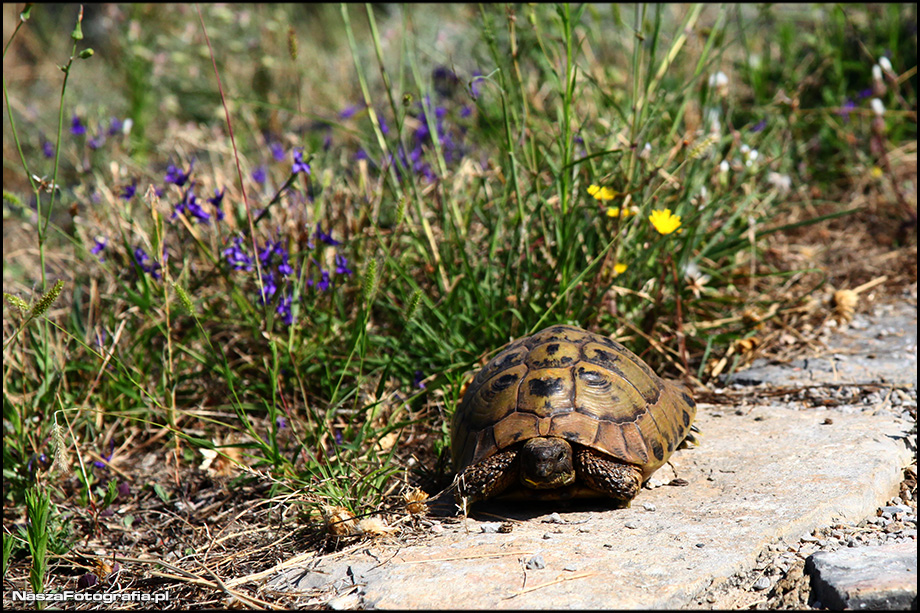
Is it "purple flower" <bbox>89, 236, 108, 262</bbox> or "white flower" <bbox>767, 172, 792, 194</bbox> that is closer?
"purple flower" <bbox>89, 236, 108, 262</bbox>

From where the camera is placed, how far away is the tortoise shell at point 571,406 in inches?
93.3

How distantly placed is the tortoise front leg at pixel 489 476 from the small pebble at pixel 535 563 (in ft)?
1.10

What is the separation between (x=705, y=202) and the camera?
3.81m

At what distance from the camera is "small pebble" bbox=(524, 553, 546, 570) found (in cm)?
203

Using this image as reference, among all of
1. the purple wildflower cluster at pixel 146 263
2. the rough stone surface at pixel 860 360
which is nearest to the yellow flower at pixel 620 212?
the rough stone surface at pixel 860 360

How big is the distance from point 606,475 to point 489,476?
1.21 ft

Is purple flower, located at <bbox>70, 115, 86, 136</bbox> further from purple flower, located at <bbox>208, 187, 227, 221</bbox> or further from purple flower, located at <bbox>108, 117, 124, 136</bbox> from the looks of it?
purple flower, located at <bbox>208, 187, 227, 221</bbox>

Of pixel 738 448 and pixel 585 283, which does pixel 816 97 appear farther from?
pixel 738 448

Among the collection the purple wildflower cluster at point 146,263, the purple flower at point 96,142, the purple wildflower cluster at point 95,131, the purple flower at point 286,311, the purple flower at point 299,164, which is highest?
the purple wildflower cluster at point 95,131

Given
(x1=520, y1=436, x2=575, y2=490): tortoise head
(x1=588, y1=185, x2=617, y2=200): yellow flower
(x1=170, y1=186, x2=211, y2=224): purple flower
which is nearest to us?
(x1=520, y1=436, x2=575, y2=490): tortoise head

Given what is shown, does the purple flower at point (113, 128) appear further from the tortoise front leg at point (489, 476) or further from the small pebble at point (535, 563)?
the small pebble at point (535, 563)

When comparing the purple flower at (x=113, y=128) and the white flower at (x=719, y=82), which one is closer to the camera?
the white flower at (x=719, y=82)

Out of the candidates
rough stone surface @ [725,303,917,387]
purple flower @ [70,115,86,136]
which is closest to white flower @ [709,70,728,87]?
rough stone surface @ [725,303,917,387]

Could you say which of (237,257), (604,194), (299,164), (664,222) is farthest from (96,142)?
(664,222)
